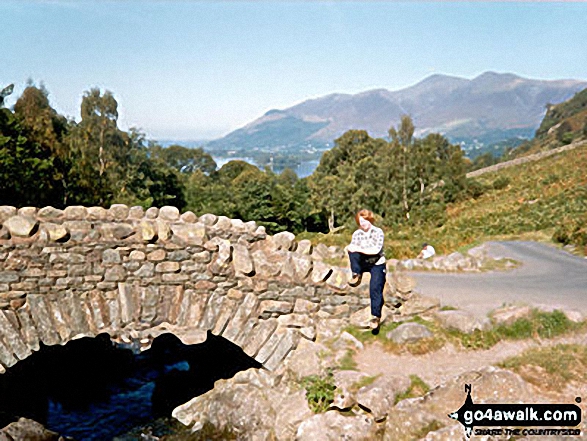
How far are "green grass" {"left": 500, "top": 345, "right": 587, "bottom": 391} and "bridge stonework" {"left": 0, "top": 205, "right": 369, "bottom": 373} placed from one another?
3.02 m

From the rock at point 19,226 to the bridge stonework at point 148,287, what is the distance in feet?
0.07

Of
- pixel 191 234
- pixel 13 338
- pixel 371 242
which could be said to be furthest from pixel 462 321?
pixel 13 338

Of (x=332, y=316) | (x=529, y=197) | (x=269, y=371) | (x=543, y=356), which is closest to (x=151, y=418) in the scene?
(x=269, y=371)

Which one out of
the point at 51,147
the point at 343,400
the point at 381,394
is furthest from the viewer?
the point at 51,147

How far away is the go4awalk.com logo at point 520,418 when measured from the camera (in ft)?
21.0

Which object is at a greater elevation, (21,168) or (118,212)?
(21,168)

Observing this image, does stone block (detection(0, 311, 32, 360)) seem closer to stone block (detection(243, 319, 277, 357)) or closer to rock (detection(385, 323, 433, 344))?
stone block (detection(243, 319, 277, 357))

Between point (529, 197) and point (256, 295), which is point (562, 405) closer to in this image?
point (256, 295)

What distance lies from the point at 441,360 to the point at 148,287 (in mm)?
5723

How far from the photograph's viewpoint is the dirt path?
8125 mm

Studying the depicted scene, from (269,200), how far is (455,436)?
44225 mm

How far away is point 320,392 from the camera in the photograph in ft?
27.0

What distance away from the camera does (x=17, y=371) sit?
13328 mm

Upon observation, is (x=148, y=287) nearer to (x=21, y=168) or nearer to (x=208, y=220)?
(x=208, y=220)
